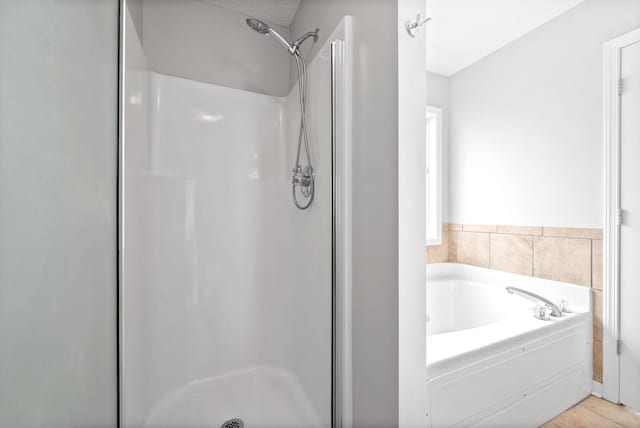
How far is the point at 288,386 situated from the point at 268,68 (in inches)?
76.7

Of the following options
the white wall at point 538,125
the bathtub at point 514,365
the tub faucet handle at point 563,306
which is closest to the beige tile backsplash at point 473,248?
the white wall at point 538,125

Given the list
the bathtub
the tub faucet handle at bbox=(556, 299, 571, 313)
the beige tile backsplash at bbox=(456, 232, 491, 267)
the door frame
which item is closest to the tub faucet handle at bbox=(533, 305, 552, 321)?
the bathtub

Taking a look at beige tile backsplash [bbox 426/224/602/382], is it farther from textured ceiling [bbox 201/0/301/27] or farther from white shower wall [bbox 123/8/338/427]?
textured ceiling [bbox 201/0/301/27]

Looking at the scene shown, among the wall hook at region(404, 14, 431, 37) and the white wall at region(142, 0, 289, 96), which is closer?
the wall hook at region(404, 14, 431, 37)

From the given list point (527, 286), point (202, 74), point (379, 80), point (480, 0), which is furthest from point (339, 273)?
point (480, 0)

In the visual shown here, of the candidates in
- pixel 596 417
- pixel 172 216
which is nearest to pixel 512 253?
pixel 596 417

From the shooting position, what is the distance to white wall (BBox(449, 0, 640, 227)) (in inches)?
66.6

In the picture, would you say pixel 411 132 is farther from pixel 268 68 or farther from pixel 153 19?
pixel 153 19

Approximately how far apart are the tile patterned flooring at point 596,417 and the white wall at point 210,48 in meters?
2.50

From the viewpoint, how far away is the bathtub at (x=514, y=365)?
3.51 feet

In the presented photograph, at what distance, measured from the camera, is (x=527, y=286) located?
77.1 inches

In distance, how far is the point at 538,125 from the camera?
1.99m

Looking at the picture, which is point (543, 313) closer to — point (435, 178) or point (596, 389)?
point (596, 389)

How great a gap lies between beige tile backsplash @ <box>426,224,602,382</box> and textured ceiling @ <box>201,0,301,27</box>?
2154 millimetres
